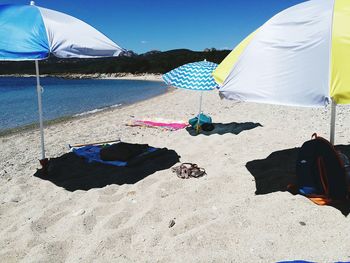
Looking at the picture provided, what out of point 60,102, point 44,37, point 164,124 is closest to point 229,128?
point 164,124

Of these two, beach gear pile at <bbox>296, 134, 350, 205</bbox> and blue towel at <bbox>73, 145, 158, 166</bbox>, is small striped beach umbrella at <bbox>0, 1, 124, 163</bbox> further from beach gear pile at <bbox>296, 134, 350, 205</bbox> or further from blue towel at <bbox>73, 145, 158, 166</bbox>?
beach gear pile at <bbox>296, 134, 350, 205</bbox>

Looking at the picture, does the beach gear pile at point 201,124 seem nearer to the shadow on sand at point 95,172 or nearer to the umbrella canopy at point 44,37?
the shadow on sand at point 95,172

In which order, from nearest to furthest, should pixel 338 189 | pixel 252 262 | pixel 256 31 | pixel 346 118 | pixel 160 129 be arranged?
1. pixel 252 262
2. pixel 338 189
3. pixel 256 31
4. pixel 346 118
5. pixel 160 129

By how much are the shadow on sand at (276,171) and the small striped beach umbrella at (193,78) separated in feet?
9.39

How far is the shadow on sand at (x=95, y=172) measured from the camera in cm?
534

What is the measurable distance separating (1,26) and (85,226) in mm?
3035

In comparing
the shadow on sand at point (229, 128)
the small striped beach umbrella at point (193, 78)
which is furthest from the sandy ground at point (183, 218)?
the small striped beach umbrella at point (193, 78)

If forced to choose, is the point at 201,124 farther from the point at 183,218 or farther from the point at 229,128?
the point at 183,218

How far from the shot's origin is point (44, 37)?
4.65m

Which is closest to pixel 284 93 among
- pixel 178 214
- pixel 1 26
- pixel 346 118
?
pixel 178 214

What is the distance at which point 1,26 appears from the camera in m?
4.83

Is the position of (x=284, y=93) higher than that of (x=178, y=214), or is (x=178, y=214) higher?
(x=284, y=93)

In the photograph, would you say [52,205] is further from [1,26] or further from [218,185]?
[1,26]

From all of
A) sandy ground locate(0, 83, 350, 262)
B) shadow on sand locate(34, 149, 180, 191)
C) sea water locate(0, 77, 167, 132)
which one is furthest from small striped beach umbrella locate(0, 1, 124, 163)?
→ sea water locate(0, 77, 167, 132)
